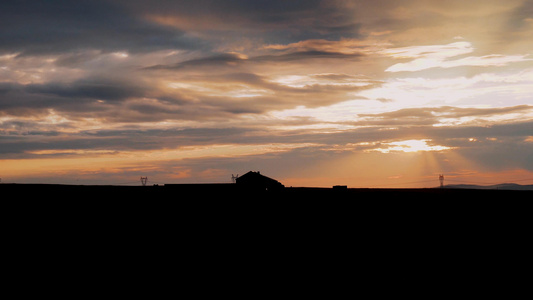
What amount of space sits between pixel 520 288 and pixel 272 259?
218 inches

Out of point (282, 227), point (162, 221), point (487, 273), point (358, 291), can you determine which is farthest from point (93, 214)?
point (487, 273)

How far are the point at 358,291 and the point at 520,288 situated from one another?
12.4ft

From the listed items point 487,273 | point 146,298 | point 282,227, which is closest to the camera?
point 146,298

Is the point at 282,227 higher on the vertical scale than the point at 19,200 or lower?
lower

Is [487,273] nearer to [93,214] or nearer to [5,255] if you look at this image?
[93,214]

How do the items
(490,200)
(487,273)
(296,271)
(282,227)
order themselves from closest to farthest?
1. (296,271)
2. (487,273)
3. (282,227)
4. (490,200)

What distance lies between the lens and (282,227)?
1259 centimetres

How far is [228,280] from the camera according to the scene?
9773mm

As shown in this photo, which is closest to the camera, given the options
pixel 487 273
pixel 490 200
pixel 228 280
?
pixel 228 280

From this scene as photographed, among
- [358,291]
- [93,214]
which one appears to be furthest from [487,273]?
[93,214]

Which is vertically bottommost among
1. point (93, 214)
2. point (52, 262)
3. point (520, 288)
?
point (520, 288)

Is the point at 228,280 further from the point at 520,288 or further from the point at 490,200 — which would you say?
the point at 490,200

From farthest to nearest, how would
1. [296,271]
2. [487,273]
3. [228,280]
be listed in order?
[487,273] → [296,271] → [228,280]

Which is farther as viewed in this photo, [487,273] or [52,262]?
[487,273]
